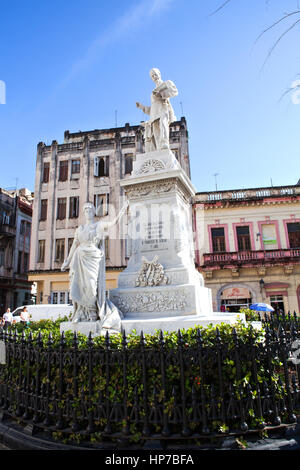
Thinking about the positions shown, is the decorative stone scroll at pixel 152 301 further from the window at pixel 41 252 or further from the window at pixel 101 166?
the window at pixel 101 166

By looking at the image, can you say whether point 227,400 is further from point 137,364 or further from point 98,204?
point 98,204

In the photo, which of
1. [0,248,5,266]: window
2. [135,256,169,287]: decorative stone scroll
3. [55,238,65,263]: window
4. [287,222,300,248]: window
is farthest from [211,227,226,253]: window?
[0,248,5,266]: window

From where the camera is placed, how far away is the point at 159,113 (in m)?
7.43

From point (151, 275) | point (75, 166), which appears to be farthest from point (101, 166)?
→ point (151, 275)

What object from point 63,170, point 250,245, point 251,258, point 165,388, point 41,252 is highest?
point 63,170

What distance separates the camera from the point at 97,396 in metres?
3.35

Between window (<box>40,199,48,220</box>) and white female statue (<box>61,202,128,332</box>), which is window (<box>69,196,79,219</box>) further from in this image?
white female statue (<box>61,202,128,332</box>)

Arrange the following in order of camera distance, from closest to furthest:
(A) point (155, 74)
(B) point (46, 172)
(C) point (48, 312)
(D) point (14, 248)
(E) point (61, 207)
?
(A) point (155, 74) < (C) point (48, 312) < (E) point (61, 207) < (B) point (46, 172) < (D) point (14, 248)

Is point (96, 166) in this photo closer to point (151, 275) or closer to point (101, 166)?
point (101, 166)

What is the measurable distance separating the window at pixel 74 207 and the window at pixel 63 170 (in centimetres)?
215

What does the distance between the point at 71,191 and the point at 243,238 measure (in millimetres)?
15420

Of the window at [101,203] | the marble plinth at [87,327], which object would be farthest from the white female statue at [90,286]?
the window at [101,203]

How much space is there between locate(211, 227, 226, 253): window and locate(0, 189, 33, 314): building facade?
20619mm

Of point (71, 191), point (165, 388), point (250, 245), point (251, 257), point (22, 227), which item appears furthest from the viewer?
point (22, 227)
